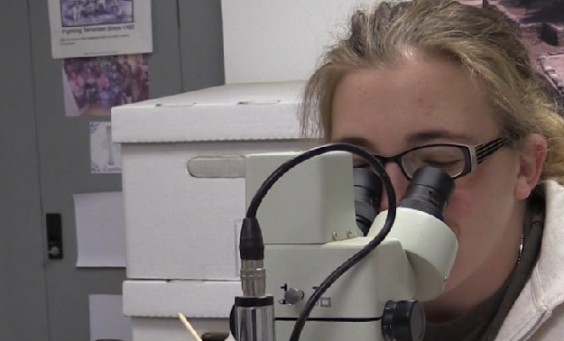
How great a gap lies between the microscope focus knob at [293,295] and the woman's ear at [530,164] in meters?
0.47

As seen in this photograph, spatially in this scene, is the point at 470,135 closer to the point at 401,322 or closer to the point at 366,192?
the point at 366,192

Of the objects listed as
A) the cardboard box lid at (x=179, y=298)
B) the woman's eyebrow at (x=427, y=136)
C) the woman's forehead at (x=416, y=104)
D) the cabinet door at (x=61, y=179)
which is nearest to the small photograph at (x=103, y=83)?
the cabinet door at (x=61, y=179)

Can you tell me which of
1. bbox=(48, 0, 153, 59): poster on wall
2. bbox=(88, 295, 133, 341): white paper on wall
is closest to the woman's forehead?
bbox=(48, 0, 153, 59): poster on wall

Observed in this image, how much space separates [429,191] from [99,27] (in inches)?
56.6

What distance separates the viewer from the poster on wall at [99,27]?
6.79 feet

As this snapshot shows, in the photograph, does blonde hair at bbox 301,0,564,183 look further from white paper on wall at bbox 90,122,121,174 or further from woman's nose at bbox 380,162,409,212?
white paper on wall at bbox 90,122,121,174

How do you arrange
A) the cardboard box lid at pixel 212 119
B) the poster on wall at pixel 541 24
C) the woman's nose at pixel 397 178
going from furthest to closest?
the poster on wall at pixel 541 24
the cardboard box lid at pixel 212 119
the woman's nose at pixel 397 178

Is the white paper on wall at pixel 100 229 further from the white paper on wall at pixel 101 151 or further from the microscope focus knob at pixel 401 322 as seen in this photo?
the microscope focus knob at pixel 401 322

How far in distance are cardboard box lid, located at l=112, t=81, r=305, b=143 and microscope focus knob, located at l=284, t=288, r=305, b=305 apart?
2.22 ft

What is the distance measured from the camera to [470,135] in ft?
3.27

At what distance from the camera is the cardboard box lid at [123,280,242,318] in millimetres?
1439

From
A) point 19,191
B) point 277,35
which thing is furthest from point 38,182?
point 277,35

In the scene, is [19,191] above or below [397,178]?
below

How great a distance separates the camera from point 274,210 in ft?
2.34
